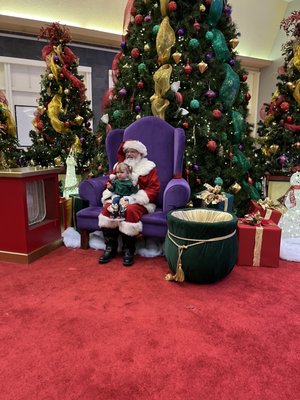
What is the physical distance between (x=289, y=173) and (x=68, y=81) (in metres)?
3.42

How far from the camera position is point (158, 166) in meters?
2.96

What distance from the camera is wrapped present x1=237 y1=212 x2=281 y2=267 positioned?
247 centimetres

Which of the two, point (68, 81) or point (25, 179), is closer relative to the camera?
point (25, 179)

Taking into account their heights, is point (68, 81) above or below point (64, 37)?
below

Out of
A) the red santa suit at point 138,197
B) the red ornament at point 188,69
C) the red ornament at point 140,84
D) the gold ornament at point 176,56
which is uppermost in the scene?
the gold ornament at point 176,56

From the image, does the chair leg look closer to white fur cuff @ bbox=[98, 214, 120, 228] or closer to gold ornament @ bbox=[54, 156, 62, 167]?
white fur cuff @ bbox=[98, 214, 120, 228]

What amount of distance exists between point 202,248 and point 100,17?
17.4ft

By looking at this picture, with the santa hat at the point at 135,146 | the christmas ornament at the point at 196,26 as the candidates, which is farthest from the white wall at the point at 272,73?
the santa hat at the point at 135,146

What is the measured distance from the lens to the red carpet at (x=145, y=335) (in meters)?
1.29

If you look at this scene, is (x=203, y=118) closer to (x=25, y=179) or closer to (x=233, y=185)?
(x=233, y=185)

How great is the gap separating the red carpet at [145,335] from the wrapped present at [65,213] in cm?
77

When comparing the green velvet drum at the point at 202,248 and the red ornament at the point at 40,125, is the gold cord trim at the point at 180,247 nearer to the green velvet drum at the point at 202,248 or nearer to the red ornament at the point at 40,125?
the green velvet drum at the point at 202,248

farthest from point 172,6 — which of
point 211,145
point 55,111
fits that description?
point 55,111

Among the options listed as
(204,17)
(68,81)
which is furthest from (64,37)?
(204,17)
